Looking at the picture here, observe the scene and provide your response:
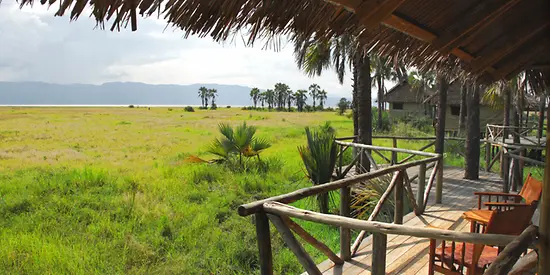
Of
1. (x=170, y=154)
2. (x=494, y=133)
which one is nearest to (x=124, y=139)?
(x=170, y=154)

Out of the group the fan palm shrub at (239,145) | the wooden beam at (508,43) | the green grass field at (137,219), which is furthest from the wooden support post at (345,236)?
the fan palm shrub at (239,145)

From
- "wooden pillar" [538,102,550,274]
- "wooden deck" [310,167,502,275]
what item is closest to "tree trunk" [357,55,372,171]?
"wooden deck" [310,167,502,275]

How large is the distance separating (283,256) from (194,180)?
217 inches

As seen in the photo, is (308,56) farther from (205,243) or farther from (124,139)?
(124,139)

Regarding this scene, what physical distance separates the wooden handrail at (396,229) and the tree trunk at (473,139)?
7.57m

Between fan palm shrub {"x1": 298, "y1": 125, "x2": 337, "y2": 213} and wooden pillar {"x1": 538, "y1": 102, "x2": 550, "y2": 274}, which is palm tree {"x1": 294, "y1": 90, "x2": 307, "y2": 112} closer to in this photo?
fan palm shrub {"x1": 298, "y1": 125, "x2": 337, "y2": 213}

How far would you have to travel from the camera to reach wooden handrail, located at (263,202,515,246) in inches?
73.7

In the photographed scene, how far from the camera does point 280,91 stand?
105500 millimetres

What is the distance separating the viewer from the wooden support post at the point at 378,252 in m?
2.79

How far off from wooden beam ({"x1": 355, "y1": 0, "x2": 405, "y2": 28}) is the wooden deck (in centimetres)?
265

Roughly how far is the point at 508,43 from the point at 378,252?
200cm

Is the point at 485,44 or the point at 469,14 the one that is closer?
the point at 469,14

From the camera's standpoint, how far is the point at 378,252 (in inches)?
113

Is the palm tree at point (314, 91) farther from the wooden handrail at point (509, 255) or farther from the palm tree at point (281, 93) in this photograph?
the wooden handrail at point (509, 255)
